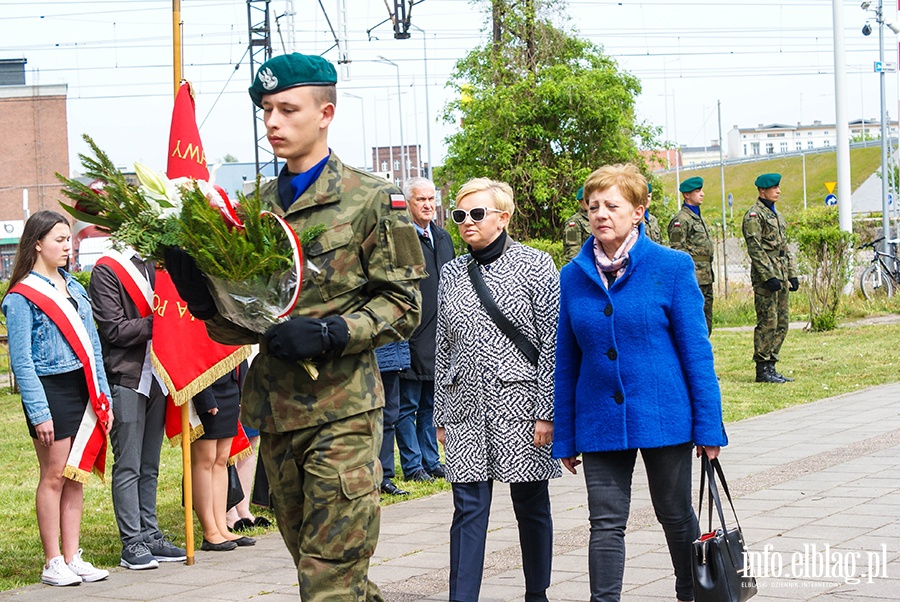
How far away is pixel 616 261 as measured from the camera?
5031mm

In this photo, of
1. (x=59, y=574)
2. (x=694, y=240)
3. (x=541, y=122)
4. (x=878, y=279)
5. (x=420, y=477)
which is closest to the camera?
(x=59, y=574)

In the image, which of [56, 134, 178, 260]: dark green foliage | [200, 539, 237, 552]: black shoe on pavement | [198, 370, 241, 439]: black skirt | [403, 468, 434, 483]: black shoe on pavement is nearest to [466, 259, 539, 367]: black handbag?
[56, 134, 178, 260]: dark green foliage

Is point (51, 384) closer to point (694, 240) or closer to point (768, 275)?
point (768, 275)

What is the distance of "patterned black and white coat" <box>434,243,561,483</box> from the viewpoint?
17.8 feet

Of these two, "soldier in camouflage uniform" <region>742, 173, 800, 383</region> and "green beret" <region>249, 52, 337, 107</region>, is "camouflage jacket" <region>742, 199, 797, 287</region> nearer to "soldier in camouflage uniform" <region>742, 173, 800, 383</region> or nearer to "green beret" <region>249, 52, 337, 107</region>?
"soldier in camouflage uniform" <region>742, 173, 800, 383</region>

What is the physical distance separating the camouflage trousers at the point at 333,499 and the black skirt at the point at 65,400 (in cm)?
307

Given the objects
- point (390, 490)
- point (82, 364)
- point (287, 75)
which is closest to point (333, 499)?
point (287, 75)

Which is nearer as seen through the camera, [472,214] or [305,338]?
[305,338]

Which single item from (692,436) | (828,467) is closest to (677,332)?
(692,436)

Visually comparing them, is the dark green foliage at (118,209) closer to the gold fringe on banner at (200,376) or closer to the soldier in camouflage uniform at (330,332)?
the soldier in camouflage uniform at (330,332)

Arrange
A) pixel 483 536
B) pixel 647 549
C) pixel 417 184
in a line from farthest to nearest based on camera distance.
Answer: pixel 417 184
pixel 647 549
pixel 483 536

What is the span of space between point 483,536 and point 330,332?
1.95 meters

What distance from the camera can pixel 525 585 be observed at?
5707 millimetres

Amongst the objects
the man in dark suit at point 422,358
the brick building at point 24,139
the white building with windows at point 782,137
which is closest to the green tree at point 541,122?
the man in dark suit at point 422,358
